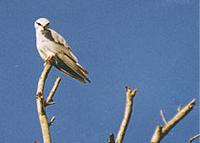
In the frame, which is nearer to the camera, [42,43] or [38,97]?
[38,97]

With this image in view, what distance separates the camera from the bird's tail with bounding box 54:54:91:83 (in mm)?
8770

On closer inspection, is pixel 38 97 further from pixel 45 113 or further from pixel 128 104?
pixel 128 104

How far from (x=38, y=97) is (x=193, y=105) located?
6.62 feet

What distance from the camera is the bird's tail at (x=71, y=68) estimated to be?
877 centimetres

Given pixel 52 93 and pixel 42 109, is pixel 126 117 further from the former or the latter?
pixel 52 93

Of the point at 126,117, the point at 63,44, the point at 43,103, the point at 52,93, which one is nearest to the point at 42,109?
the point at 43,103

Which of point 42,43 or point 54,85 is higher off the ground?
point 42,43

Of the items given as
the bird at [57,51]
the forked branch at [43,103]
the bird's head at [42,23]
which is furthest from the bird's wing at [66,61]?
the forked branch at [43,103]

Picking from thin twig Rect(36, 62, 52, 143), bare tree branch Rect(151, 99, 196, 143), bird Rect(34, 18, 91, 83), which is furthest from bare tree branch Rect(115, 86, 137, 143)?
bird Rect(34, 18, 91, 83)

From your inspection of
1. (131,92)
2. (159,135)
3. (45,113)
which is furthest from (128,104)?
(45,113)

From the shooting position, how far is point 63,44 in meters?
10.1

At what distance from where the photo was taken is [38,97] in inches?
215

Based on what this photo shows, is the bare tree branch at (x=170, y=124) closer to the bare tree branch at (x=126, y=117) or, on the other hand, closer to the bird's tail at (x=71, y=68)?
the bare tree branch at (x=126, y=117)

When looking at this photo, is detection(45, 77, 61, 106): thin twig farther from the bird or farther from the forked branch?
the bird
